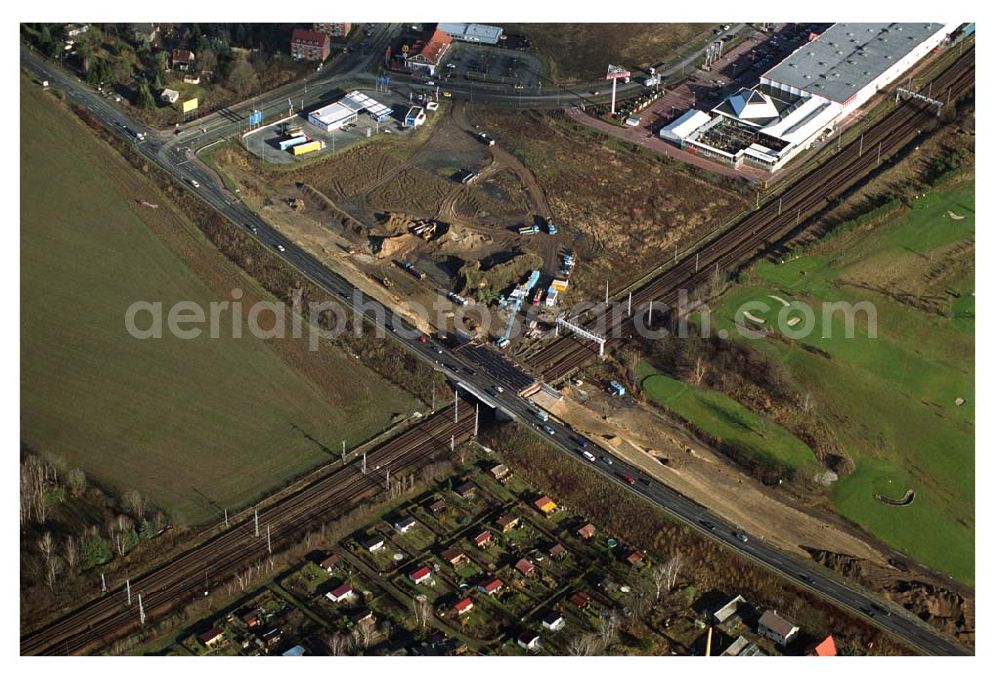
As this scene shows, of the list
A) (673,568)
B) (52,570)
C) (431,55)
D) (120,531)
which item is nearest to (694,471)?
(673,568)

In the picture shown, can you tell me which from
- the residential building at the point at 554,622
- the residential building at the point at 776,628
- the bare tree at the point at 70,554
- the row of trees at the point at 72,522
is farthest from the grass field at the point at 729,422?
the bare tree at the point at 70,554

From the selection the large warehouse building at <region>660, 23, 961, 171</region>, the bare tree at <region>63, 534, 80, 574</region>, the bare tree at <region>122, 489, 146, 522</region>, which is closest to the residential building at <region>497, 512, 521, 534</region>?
the bare tree at <region>122, 489, 146, 522</region>

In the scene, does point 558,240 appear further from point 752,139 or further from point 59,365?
point 59,365

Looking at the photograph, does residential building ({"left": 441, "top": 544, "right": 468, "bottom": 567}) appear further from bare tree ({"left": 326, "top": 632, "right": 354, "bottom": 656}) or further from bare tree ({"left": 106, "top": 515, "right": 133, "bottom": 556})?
bare tree ({"left": 106, "top": 515, "right": 133, "bottom": 556})

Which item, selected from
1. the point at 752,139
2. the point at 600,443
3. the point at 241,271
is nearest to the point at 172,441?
the point at 241,271

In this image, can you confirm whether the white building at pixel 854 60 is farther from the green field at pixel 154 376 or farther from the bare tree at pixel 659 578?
the bare tree at pixel 659 578

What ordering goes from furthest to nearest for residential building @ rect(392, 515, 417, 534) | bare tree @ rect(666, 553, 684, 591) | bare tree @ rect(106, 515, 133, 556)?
1. residential building @ rect(392, 515, 417, 534)
2. bare tree @ rect(106, 515, 133, 556)
3. bare tree @ rect(666, 553, 684, 591)
